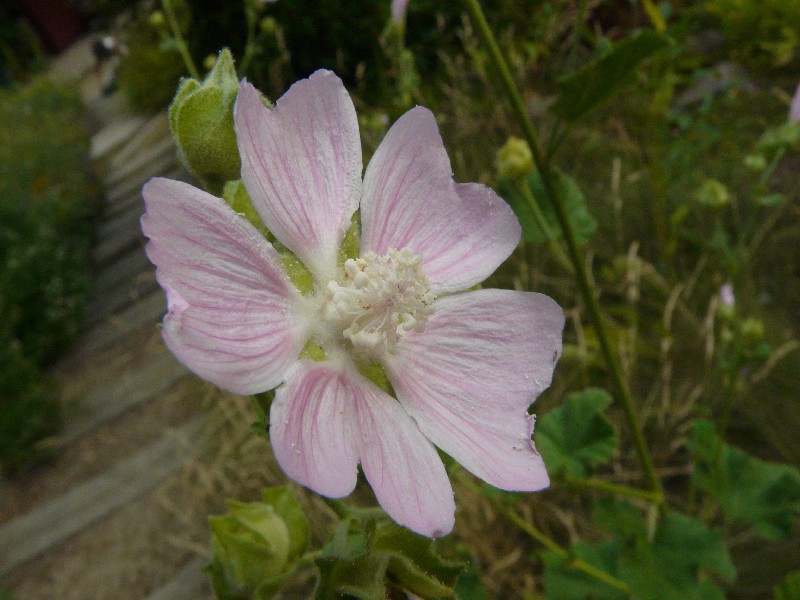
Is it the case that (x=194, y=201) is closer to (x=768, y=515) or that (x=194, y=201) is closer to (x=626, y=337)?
(x=768, y=515)

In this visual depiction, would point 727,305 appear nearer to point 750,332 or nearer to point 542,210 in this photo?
point 750,332

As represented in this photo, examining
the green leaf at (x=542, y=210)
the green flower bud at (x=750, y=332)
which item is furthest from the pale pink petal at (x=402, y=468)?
the green flower bud at (x=750, y=332)

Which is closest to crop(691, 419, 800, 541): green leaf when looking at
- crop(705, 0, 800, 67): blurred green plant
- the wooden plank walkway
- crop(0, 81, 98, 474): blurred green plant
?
the wooden plank walkway

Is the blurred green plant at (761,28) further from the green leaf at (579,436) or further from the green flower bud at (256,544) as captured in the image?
the green flower bud at (256,544)

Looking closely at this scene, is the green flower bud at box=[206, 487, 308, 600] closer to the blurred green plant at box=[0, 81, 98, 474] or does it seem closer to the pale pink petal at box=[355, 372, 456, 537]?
the pale pink petal at box=[355, 372, 456, 537]

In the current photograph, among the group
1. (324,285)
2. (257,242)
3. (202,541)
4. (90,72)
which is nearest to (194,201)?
(257,242)
